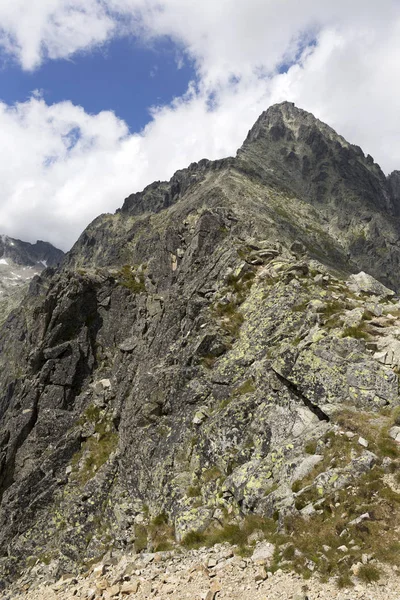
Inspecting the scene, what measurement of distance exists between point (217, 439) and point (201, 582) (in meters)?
7.88

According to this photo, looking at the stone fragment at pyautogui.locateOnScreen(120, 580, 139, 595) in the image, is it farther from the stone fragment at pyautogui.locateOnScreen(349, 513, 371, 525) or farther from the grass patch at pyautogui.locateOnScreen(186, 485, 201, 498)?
the stone fragment at pyautogui.locateOnScreen(349, 513, 371, 525)

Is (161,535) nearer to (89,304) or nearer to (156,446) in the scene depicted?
(156,446)

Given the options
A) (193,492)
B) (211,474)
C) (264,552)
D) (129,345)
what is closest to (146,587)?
(264,552)

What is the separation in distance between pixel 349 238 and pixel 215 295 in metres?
147

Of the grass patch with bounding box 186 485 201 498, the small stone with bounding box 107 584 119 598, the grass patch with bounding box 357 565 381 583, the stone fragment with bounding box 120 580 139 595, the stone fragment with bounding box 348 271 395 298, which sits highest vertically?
the stone fragment with bounding box 348 271 395 298

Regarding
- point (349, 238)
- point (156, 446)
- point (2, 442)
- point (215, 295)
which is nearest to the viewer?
point (156, 446)

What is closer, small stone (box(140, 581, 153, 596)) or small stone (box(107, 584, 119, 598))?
small stone (box(140, 581, 153, 596))

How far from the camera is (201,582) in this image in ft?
42.5

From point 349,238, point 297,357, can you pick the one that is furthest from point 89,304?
point 349,238

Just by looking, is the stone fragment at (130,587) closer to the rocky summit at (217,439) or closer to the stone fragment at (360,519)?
the rocky summit at (217,439)

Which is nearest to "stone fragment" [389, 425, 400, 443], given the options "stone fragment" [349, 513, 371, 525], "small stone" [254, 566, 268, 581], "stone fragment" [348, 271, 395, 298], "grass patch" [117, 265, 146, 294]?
"stone fragment" [349, 513, 371, 525]

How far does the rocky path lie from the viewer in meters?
10.6

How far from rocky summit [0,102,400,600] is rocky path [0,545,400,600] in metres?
0.09

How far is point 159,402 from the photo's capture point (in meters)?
26.5
